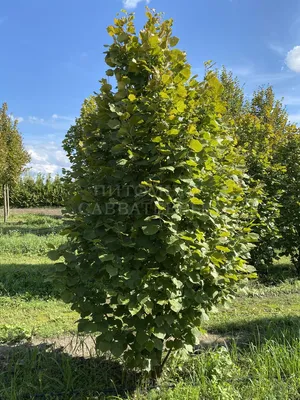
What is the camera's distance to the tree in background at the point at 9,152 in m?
15.1

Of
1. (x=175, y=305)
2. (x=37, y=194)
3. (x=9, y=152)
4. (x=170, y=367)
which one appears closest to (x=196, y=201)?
(x=175, y=305)

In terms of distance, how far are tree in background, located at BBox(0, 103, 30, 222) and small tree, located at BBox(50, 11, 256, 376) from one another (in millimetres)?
13095

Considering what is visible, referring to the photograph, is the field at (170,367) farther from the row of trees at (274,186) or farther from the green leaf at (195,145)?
the row of trees at (274,186)

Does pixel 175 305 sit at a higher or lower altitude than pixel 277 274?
higher

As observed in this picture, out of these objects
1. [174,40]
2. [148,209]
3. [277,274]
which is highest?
[174,40]

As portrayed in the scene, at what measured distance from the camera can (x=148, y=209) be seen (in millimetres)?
2336

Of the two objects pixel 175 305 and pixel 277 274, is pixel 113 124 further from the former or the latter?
pixel 277 274

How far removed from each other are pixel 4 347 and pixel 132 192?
2072 mm

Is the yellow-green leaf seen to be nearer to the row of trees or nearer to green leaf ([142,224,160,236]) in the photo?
green leaf ([142,224,160,236])

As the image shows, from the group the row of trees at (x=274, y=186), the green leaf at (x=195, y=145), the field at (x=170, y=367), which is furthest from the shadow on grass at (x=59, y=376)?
the row of trees at (x=274, y=186)

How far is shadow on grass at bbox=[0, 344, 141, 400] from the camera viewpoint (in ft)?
7.95

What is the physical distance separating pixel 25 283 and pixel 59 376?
337 centimetres

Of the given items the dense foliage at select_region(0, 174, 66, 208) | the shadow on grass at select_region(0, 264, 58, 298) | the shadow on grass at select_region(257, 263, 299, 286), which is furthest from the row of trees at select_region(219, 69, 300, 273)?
the dense foliage at select_region(0, 174, 66, 208)

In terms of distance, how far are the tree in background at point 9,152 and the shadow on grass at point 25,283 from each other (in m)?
9.16
